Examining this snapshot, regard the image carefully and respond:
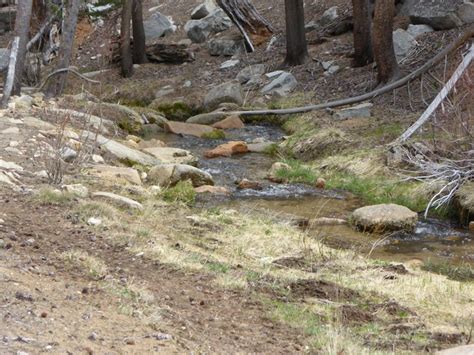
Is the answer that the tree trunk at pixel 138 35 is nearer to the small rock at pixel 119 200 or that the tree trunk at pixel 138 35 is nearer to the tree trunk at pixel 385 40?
the tree trunk at pixel 385 40

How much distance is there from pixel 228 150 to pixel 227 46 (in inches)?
356

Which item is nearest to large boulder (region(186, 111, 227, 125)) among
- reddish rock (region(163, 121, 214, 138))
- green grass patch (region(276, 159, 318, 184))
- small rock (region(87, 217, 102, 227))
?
reddish rock (region(163, 121, 214, 138))

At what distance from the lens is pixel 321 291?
5.95 meters

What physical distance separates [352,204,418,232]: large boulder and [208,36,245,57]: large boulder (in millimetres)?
13343

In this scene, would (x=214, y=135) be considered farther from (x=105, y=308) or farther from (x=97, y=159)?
(x=105, y=308)

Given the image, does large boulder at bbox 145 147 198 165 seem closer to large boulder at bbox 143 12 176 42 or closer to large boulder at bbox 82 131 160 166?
large boulder at bbox 82 131 160 166

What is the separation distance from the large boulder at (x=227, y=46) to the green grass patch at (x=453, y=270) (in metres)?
15.1

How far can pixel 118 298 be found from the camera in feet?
15.7

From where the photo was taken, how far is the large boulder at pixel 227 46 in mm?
22391

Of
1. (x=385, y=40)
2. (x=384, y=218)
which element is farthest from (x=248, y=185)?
(x=385, y=40)

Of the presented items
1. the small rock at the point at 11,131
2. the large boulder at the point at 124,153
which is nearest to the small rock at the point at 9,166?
the small rock at the point at 11,131

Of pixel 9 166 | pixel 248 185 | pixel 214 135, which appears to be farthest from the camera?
pixel 214 135

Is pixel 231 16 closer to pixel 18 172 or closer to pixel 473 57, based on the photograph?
pixel 473 57

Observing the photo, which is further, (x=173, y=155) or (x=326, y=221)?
(x=173, y=155)
